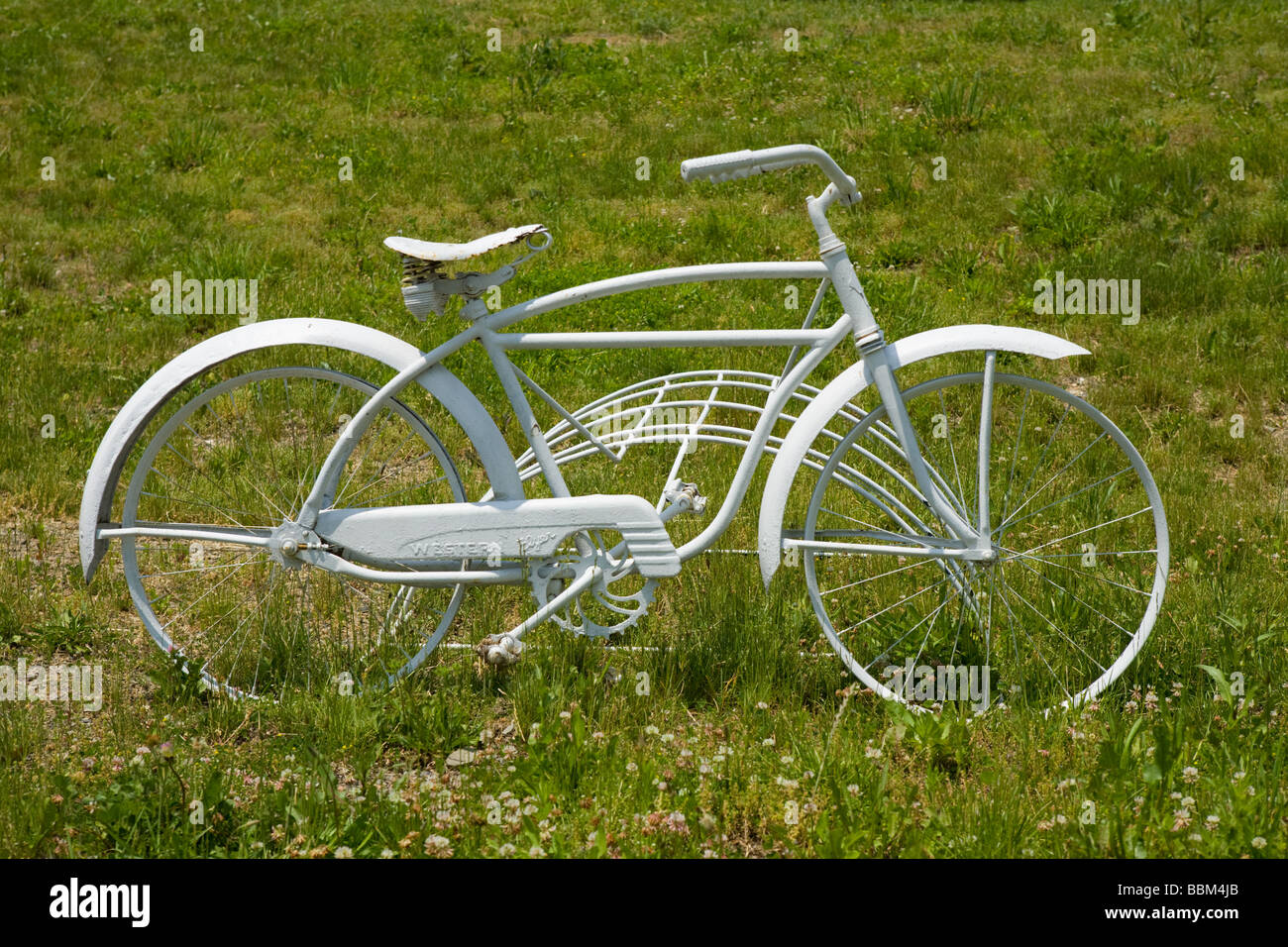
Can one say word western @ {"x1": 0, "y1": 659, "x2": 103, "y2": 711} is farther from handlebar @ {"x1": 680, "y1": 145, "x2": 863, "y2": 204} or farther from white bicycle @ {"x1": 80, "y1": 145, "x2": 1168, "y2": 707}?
handlebar @ {"x1": 680, "y1": 145, "x2": 863, "y2": 204}

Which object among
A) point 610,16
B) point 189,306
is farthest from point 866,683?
point 610,16

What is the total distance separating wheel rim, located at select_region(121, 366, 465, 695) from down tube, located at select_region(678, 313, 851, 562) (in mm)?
857

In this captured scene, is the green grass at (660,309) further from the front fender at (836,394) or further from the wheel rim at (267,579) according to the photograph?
the front fender at (836,394)

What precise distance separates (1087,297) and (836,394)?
4158mm

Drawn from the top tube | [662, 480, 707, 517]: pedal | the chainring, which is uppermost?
the top tube

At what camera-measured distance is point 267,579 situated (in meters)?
4.66

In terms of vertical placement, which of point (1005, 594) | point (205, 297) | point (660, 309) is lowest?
point (1005, 594)

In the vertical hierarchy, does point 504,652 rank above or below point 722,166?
below

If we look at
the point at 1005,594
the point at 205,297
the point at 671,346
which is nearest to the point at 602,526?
the point at 671,346

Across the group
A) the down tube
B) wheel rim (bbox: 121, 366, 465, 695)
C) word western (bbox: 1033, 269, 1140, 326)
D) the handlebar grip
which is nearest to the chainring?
the down tube

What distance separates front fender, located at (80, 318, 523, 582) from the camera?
380 cm

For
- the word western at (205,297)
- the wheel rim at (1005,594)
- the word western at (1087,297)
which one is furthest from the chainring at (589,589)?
the word western at (1087,297)

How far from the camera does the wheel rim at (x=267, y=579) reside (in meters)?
4.01

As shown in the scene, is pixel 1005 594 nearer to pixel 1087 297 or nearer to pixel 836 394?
pixel 836 394
